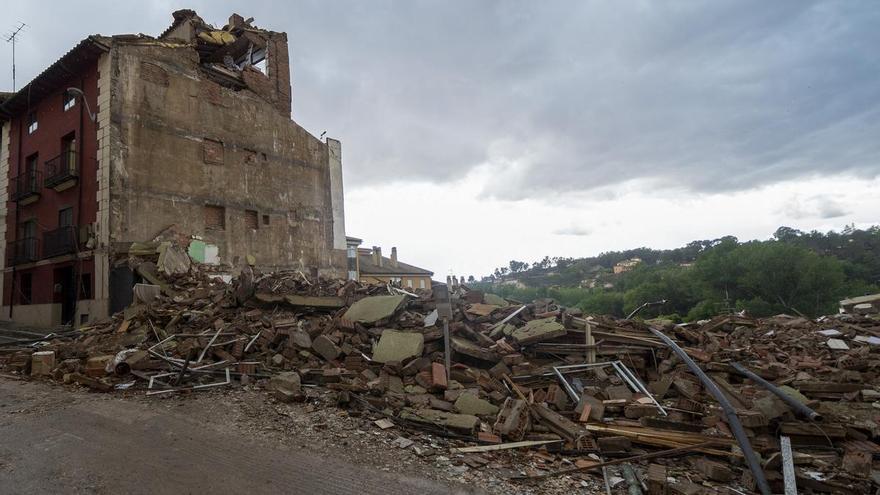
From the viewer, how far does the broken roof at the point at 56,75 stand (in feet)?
50.8

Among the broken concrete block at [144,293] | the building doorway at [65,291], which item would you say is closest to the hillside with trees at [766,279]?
the broken concrete block at [144,293]

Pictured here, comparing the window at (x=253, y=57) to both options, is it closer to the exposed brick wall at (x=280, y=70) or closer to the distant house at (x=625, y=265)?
the exposed brick wall at (x=280, y=70)

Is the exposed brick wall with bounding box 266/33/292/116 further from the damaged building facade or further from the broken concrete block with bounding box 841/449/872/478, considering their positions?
the broken concrete block with bounding box 841/449/872/478

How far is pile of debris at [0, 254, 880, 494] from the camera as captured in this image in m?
4.86

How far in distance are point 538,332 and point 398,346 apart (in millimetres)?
2468

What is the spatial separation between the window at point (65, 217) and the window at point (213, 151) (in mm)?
5098

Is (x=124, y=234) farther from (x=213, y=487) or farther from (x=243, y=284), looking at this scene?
(x=213, y=487)

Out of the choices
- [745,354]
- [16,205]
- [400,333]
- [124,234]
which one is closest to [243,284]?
[400,333]

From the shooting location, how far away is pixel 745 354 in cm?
810

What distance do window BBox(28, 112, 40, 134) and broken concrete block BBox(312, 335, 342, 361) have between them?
64.5ft

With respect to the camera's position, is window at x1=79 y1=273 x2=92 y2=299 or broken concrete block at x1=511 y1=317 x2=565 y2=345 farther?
window at x1=79 y1=273 x2=92 y2=299

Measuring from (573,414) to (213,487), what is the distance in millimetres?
4256

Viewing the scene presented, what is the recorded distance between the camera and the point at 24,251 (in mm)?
18781

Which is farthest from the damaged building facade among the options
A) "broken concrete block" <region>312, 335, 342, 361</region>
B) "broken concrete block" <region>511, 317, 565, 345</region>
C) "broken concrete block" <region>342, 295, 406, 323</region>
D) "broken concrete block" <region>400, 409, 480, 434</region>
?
"broken concrete block" <region>511, 317, 565, 345</region>
